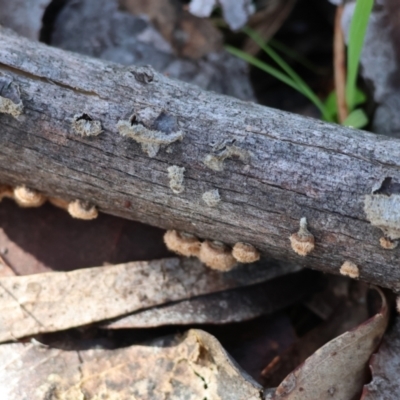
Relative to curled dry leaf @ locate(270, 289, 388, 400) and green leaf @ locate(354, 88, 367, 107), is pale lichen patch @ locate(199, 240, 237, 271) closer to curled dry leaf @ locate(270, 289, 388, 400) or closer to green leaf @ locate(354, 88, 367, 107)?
curled dry leaf @ locate(270, 289, 388, 400)

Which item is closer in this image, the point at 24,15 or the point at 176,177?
the point at 176,177

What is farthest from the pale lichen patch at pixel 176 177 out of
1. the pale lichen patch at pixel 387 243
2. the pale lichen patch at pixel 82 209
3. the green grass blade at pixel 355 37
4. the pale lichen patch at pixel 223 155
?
the green grass blade at pixel 355 37

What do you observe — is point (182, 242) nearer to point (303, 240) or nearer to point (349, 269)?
point (303, 240)

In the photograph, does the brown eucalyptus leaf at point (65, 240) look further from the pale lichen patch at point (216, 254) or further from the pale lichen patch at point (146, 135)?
the pale lichen patch at point (146, 135)

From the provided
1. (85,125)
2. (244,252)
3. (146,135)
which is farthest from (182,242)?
(85,125)

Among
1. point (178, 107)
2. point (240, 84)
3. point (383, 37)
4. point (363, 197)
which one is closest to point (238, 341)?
point (363, 197)

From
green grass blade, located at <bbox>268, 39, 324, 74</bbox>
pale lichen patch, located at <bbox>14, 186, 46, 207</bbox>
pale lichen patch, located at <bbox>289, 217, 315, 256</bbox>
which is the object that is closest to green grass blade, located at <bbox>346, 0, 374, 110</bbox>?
green grass blade, located at <bbox>268, 39, 324, 74</bbox>
